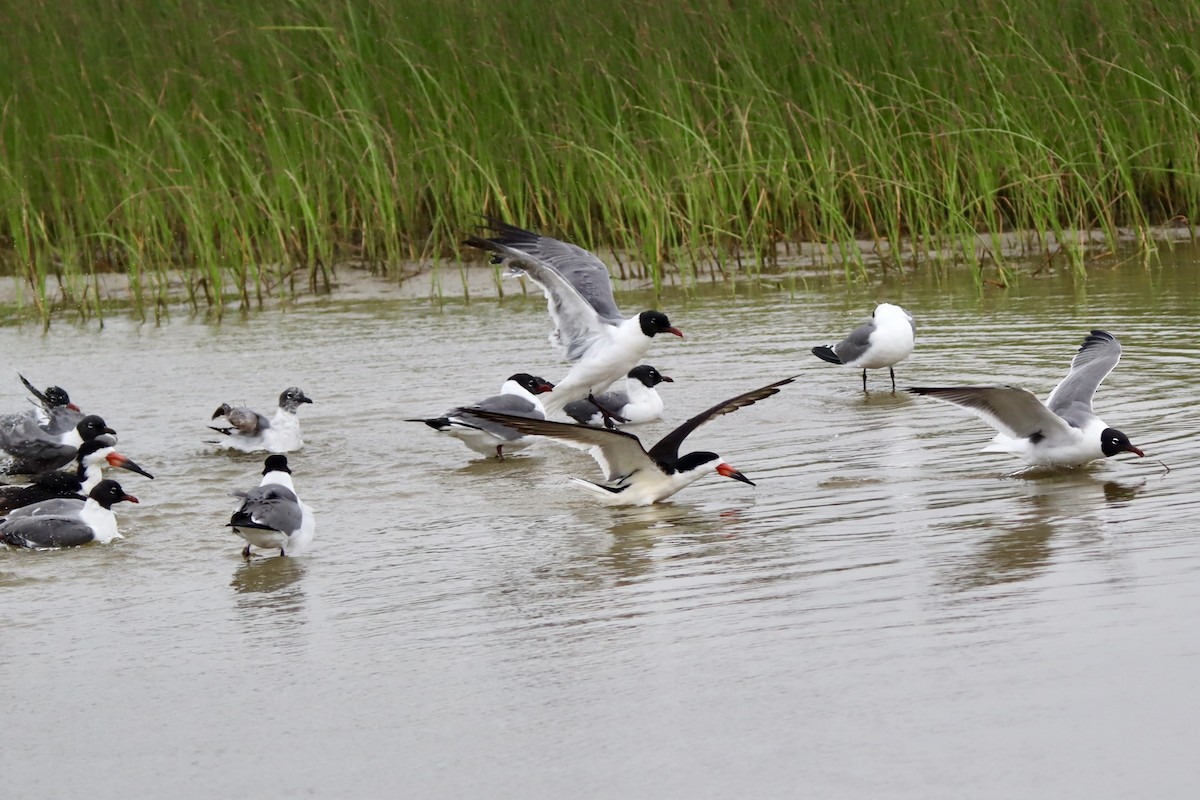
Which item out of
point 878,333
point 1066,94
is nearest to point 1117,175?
point 1066,94

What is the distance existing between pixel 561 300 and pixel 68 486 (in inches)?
119

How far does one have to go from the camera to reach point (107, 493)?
21.1 feet

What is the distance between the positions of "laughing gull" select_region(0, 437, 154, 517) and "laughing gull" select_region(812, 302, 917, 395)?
3781 millimetres

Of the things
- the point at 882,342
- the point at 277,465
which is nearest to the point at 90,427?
the point at 277,465

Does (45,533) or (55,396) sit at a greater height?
(55,396)

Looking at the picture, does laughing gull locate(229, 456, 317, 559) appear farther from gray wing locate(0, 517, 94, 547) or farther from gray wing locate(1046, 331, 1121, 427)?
gray wing locate(1046, 331, 1121, 427)

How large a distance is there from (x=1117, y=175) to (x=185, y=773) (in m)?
10.4

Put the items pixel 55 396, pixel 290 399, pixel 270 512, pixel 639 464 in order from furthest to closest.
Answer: pixel 55 396
pixel 290 399
pixel 639 464
pixel 270 512

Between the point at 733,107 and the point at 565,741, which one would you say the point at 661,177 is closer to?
the point at 733,107

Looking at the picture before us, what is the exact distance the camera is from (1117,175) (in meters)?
12.7

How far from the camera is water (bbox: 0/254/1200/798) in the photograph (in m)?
3.66

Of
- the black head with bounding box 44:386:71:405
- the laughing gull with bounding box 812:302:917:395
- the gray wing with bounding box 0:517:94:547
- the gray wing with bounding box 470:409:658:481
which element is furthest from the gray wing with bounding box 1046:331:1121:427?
the black head with bounding box 44:386:71:405

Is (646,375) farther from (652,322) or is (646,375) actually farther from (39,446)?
(39,446)

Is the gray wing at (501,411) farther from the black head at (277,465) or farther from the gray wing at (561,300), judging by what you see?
the black head at (277,465)
